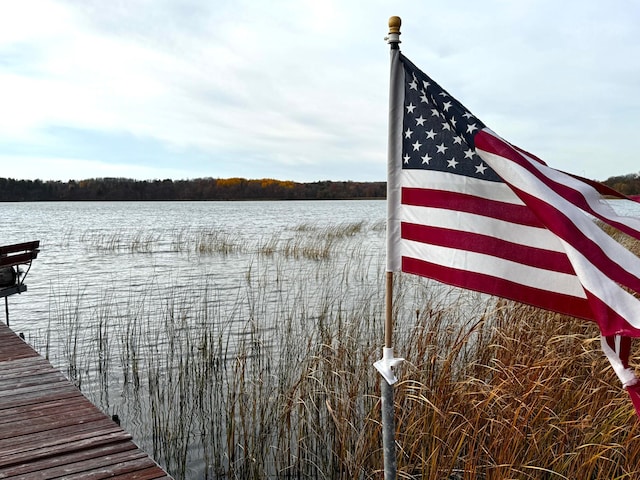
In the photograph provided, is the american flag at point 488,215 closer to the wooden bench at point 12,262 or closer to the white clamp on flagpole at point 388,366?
the white clamp on flagpole at point 388,366

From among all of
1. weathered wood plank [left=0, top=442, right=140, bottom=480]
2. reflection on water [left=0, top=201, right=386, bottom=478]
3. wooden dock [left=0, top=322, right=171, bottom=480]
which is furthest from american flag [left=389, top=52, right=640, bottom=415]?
reflection on water [left=0, top=201, right=386, bottom=478]

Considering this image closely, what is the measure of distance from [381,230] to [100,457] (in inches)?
1056

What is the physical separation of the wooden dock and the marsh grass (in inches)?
39.4

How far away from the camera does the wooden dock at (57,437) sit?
3.14 metres

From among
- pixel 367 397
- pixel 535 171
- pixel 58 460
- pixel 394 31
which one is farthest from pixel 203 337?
pixel 535 171

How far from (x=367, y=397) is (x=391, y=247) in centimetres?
295

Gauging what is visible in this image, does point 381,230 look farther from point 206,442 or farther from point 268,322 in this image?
point 206,442

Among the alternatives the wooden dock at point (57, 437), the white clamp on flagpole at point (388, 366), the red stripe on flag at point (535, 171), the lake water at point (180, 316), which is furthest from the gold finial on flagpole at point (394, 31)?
the lake water at point (180, 316)

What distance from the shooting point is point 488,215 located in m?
2.39

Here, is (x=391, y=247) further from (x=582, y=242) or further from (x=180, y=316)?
(x=180, y=316)

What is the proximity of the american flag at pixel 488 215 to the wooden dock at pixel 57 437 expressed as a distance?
2.09m

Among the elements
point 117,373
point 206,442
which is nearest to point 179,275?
point 117,373

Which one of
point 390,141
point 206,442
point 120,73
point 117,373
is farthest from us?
point 120,73

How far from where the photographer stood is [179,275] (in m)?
14.1
